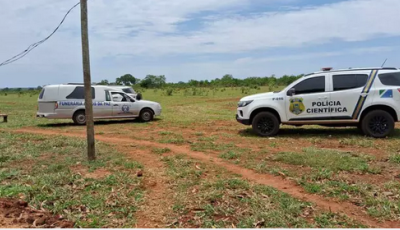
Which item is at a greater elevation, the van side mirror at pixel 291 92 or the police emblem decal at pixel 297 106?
the van side mirror at pixel 291 92

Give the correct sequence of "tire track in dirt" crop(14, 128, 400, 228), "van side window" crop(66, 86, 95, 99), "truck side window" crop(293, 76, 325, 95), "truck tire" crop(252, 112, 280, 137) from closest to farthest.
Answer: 1. "tire track in dirt" crop(14, 128, 400, 228)
2. "truck side window" crop(293, 76, 325, 95)
3. "truck tire" crop(252, 112, 280, 137)
4. "van side window" crop(66, 86, 95, 99)

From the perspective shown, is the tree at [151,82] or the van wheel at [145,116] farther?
the tree at [151,82]

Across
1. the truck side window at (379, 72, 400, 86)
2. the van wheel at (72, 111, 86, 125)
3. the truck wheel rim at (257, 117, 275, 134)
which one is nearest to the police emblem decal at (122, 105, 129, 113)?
the van wheel at (72, 111, 86, 125)

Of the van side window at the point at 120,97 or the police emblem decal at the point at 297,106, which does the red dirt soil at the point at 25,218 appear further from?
the van side window at the point at 120,97

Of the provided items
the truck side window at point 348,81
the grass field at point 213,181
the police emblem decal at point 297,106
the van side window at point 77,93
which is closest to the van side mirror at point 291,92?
the police emblem decal at point 297,106

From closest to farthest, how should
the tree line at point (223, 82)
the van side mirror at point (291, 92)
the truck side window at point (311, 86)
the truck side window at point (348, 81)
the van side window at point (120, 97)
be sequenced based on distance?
the truck side window at point (348, 81) → the truck side window at point (311, 86) → the van side mirror at point (291, 92) → the van side window at point (120, 97) → the tree line at point (223, 82)

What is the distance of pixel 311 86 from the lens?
9164 millimetres

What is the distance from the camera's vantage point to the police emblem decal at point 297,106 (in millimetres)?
9172

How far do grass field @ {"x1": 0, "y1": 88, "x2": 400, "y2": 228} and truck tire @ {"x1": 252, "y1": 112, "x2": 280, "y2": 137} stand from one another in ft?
1.70

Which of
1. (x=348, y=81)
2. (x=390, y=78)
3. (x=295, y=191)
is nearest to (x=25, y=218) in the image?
(x=295, y=191)

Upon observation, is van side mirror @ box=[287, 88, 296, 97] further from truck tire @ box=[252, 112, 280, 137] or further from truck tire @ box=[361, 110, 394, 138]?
truck tire @ box=[361, 110, 394, 138]

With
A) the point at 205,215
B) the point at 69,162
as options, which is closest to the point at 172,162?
the point at 69,162

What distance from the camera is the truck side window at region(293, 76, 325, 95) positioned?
908 centimetres

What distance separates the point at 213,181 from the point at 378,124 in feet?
19.1
